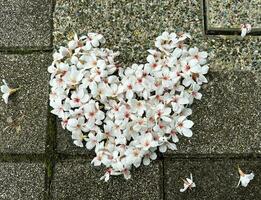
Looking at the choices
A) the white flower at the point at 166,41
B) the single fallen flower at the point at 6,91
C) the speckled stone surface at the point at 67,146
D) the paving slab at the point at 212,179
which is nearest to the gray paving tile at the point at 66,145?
the speckled stone surface at the point at 67,146

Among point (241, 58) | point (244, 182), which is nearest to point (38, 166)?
point (244, 182)

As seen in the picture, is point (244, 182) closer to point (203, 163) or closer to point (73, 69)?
point (203, 163)

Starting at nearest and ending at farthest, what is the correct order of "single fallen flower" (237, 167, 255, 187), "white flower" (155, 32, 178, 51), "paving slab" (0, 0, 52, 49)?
"single fallen flower" (237, 167, 255, 187), "white flower" (155, 32, 178, 51), "paving slab" (0, 0, 52, 49)

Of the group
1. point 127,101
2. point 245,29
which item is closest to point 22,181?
point 127,101

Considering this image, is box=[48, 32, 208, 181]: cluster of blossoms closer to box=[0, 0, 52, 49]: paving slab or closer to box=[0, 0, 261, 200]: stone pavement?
box=[0, 0, 261, 200]: stone pavement

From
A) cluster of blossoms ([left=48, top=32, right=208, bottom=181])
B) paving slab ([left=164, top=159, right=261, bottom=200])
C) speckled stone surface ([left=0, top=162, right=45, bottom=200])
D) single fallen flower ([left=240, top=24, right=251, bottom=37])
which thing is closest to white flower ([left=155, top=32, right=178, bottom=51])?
cluster of blossoms ([left=48, top=32, right=208, bottom=181])

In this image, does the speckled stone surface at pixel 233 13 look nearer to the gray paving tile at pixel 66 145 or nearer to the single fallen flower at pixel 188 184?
the single fallen flower at pixel 188 184
